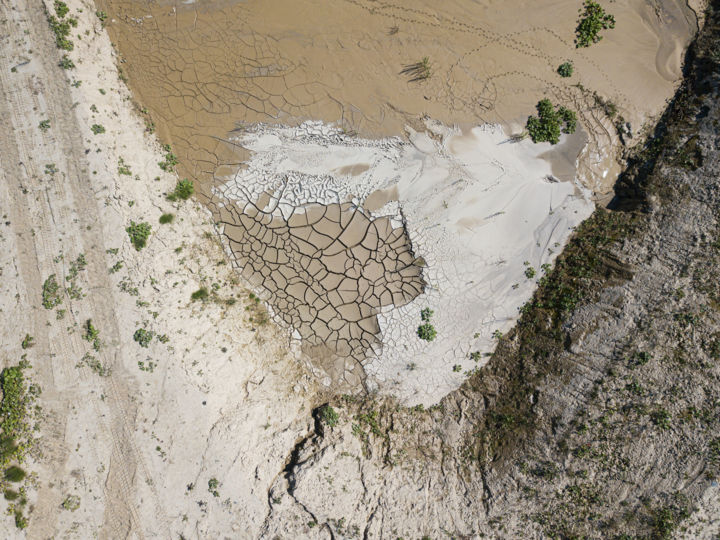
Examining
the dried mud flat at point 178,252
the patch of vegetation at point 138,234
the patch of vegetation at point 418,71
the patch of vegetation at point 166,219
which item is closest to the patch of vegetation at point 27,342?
the dried mud flat at point 178,252

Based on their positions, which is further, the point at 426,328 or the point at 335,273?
the point at 335,273

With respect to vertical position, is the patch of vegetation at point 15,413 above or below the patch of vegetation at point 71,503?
above

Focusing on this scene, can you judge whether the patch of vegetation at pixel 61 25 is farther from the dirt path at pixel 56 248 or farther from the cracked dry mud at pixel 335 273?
the cracked dry mud at pixel 335 273

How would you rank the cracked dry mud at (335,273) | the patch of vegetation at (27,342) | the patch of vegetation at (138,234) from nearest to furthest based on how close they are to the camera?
the patch of vegetation at (27,342) < the patch of vegetation at (138,234) < the cracked dry mud at (335,273)

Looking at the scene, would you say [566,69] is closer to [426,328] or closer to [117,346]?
[426,328]

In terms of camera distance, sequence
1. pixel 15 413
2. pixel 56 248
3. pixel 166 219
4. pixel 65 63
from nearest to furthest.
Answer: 1. pixel 15 413
2. pixel 56 248
3. pixel 65 63
4. pixel 166 219

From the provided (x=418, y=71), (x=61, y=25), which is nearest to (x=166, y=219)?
(x=61, y=25)

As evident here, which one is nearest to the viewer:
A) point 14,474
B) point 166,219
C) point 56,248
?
point 14,474
